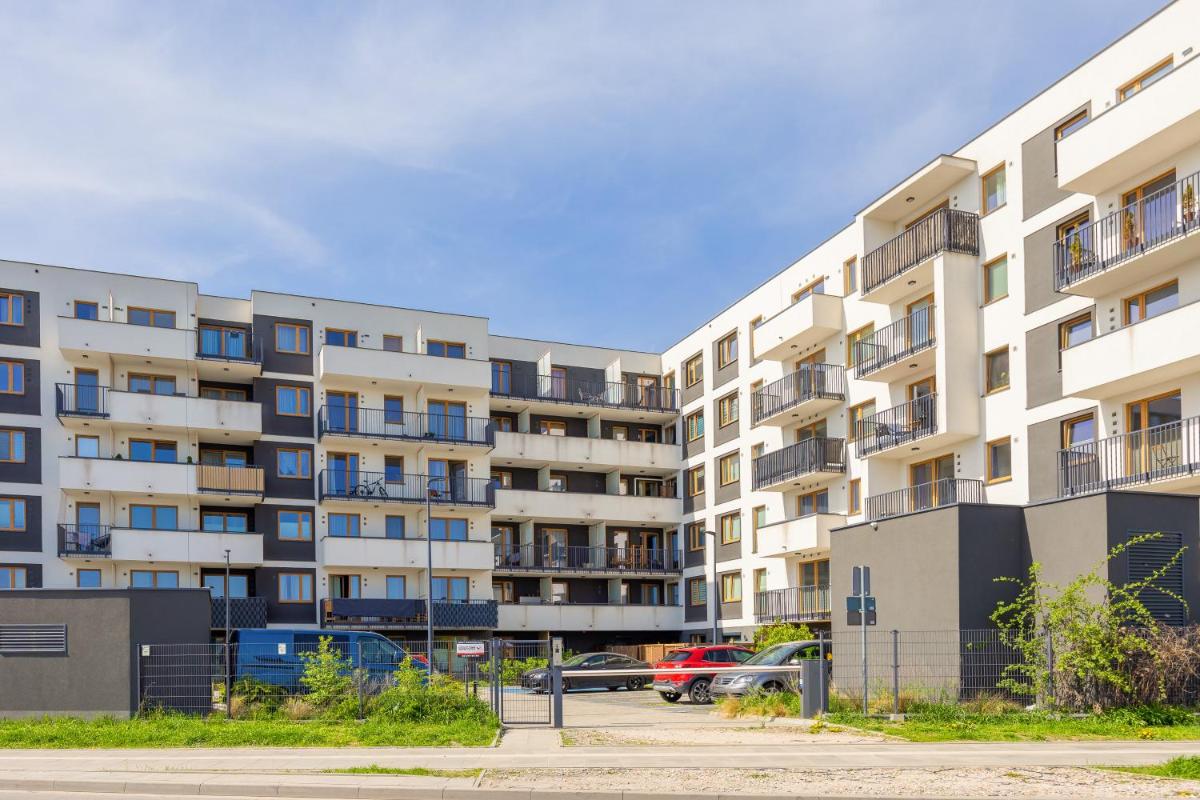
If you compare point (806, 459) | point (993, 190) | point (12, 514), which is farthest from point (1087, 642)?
point (12, 514)

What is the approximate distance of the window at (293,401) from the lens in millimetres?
47713

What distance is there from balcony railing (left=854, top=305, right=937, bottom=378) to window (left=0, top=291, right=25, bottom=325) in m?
29.1

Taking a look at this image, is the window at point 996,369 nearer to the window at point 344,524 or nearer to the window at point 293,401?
the window at point 344,524

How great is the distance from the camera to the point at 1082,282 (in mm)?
28625

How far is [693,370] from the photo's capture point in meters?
53.1

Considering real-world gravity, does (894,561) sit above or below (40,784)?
above

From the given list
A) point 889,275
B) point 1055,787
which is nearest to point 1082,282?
point 889,275

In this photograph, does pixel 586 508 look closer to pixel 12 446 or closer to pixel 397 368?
pixel 397 368

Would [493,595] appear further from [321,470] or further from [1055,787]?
[1055,787]

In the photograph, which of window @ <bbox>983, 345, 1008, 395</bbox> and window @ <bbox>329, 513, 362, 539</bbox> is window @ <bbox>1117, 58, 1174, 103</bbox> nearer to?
window @ <bbox>983, 345, 1008, 395</bbox>

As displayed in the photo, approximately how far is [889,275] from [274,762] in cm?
2493

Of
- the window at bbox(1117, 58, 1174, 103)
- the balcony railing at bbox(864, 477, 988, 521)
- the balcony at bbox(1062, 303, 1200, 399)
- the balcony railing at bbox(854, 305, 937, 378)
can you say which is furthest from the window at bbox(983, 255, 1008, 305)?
the window at bbox(1117, 58, 1174, 103)

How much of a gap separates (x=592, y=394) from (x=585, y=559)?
719cm

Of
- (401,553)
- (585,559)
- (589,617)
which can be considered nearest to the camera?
(401,553)
